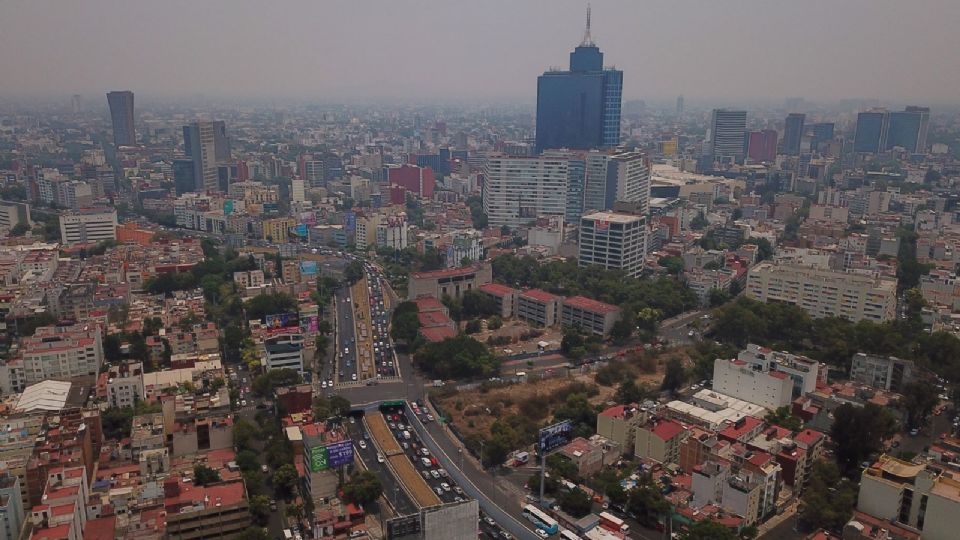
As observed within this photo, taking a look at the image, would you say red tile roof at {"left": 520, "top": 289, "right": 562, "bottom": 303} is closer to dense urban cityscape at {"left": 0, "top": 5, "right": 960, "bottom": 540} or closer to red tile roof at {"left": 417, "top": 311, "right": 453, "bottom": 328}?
dense urban cityscape at {"left": 0, "top": 5, "right": 960, "bottom": 540}

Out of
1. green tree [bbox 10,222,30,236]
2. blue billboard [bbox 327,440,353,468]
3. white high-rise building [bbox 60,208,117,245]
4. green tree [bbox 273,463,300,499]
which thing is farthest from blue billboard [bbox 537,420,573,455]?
green tree [bbox 10,222,30,236]

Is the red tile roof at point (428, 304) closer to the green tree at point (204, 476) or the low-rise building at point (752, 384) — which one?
the low-rise building at point (752, 384)

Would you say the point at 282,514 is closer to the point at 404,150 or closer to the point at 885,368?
the point at 885,368

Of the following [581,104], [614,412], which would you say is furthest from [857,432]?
[581,104]

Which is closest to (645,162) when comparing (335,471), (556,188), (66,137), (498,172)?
(556,188)

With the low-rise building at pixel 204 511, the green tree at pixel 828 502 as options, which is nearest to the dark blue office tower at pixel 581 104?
the green tree at pixel 828 502
